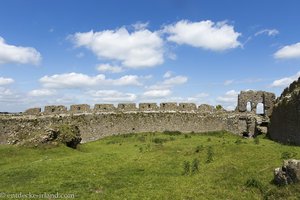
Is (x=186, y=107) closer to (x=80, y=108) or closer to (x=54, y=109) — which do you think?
(x=80, y=108)

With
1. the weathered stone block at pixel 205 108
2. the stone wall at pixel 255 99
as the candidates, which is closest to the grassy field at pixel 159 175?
the weathered stone block at pixel 205 108

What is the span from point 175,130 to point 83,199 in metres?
28.4

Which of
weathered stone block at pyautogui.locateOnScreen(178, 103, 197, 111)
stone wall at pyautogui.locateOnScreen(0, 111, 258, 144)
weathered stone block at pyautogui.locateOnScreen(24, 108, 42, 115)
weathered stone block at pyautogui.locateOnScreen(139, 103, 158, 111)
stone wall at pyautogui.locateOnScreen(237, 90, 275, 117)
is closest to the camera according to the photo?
stone wall at pyautogui.locateOnScreen(0, 111, 258, 144)

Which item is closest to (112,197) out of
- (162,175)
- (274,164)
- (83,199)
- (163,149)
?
(83,199)

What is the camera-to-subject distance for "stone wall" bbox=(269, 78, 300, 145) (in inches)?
930

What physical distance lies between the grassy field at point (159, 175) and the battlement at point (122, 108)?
52.3ft

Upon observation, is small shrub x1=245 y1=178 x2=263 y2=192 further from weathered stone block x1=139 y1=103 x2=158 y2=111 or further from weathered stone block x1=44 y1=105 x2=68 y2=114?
weathered stone block x1=44 y1=105 x2=68 y2=114

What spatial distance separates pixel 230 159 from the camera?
704 inches

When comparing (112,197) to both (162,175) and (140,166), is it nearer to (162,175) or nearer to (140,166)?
(162,175)

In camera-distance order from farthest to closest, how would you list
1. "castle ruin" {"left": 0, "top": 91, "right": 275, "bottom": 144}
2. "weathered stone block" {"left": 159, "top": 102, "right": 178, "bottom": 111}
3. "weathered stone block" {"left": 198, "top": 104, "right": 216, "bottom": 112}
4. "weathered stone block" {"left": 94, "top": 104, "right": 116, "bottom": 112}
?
"weathered stone block" {"left": 198, "top": 104, "right": 216, "bottom": 112} < "weathered stone block" {"left": 159, "top": 102, "right": 178, "bottom": 111} < "weathered stone block" {"left": 94, "top": 104, "right": 116, "bottom": 112} < "castle ruin" {"left": 0, "top": 91, "right": 275, "bottom": 144}

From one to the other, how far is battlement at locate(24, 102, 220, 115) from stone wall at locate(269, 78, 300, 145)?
38.6 feet

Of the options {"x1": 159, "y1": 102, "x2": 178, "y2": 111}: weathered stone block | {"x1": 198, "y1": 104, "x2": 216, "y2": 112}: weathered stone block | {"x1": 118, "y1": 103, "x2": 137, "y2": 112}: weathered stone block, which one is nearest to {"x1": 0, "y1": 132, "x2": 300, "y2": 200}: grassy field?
{"x1": 118, "y1": 103, "x2": 137, "y2": 112}: weathered stone block

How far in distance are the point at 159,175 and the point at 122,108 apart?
24028 millimetres

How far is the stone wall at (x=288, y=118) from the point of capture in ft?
77.5
